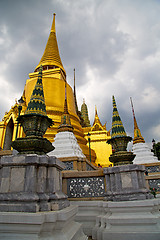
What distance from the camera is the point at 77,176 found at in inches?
178

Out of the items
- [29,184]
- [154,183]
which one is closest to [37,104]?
[29,184]

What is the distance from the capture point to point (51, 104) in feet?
57.5

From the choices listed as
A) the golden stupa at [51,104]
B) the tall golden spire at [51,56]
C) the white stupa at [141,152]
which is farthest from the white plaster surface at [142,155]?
the tall golden spire at [51,56]

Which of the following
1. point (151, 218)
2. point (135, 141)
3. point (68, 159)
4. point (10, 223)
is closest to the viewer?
point (10, 223)

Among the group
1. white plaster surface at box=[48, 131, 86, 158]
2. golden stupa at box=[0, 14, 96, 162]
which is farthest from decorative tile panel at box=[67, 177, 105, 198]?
golden stupa at box=[0, 14, 96, 162]

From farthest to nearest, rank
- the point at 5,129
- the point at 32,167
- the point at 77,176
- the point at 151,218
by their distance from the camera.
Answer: the point at 5,129, the point at 77,176, the point at 151,218, the point at 32,167

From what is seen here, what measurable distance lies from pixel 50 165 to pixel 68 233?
109 centimetres

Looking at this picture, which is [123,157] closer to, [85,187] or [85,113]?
[85,187]

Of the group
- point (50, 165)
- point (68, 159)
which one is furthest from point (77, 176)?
point (68, 159)

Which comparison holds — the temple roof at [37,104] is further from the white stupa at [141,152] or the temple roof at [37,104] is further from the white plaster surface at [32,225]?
the white stupa at [141,152]

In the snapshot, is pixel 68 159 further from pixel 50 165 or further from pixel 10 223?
pixel 10 223

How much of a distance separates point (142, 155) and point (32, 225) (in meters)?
11.8

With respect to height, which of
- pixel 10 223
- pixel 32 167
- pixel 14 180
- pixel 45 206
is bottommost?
pixel 10 223

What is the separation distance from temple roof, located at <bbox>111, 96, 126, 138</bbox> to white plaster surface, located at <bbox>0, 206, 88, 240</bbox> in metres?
4.17
